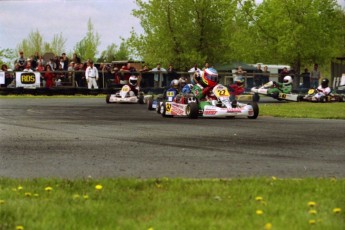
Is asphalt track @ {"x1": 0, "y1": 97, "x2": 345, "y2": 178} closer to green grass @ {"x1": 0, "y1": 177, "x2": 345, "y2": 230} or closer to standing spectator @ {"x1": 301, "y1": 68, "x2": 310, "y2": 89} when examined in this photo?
green grass @ {"x1": 0, "y1": 177, "x2": 345, "y2": 230}

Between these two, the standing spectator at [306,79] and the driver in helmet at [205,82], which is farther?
the standing spectator at [306,79]

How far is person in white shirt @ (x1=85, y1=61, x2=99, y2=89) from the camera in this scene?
30844mm

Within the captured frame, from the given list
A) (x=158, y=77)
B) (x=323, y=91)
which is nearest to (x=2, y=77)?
(x=158, y=77)

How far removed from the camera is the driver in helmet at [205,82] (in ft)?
57.1

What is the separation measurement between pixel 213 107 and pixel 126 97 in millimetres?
9776

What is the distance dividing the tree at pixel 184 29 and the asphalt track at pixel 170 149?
26858 mm

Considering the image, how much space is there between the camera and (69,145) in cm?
1001

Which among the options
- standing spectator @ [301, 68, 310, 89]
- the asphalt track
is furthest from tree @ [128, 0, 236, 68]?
the asphalt track

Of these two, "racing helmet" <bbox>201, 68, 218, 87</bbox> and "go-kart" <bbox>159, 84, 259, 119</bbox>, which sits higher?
"racing helmet" <bbox>201, 68, 218, 87</bbox>

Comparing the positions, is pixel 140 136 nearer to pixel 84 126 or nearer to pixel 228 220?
pixel 84 126

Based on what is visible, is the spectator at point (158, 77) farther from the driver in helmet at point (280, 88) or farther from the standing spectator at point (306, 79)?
the standing spectator at point (306, 79)

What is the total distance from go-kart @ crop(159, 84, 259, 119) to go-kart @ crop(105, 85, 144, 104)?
8.07m

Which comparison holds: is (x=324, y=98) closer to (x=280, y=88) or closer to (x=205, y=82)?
(x=280, y=88)

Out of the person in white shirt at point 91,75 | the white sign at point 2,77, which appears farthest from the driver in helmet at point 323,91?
the white sign at point 2,77
